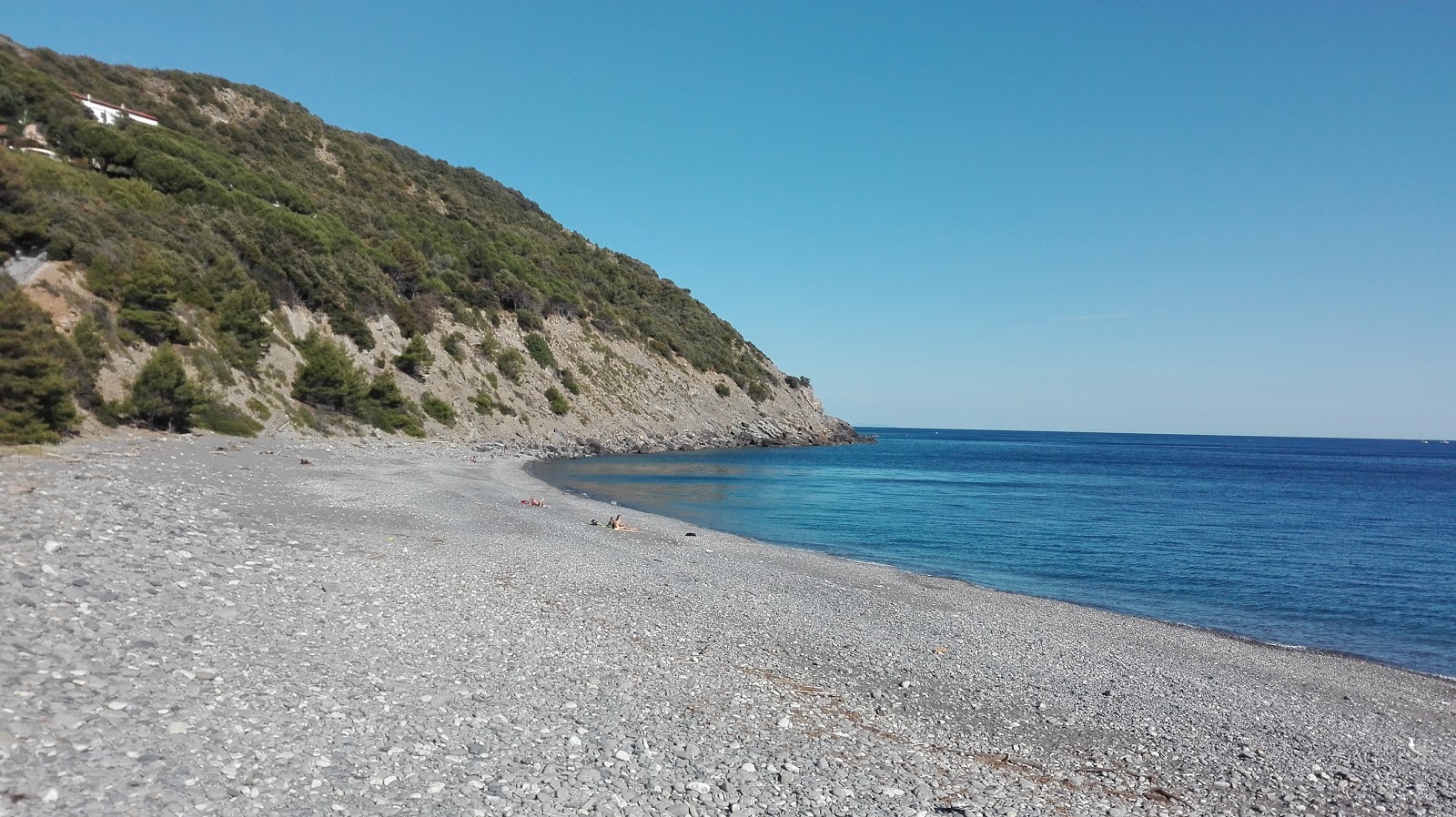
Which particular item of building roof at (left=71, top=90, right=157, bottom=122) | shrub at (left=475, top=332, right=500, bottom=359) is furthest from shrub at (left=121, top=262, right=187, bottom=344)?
building roof at (left=71, top=90, right=157, bottom=122)

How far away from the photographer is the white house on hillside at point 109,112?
5503 centimetres

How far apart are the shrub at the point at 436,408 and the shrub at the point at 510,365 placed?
963 centimetres

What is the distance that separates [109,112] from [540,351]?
3450 cm

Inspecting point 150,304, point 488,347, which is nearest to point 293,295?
point 150,304

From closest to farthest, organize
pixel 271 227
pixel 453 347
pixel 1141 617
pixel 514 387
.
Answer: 1. pixel 1141 617
2. pixel 271 227
3. pixel 453 347
4. pixel 514 387

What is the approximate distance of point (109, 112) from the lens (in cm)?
5731

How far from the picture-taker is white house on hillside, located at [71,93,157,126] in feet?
181

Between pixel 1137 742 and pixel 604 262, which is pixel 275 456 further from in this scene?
pixel 604 262

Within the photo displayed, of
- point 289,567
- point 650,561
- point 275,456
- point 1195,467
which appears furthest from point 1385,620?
point 1195,467

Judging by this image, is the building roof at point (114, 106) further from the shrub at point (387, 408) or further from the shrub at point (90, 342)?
the shrub at point (90, 342)

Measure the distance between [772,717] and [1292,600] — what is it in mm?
19259

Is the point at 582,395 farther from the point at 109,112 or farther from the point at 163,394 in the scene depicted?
the point at 163,394

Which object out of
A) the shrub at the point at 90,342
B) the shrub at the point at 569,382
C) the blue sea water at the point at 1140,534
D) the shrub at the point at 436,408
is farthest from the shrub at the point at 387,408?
the shrub at the point at 569,382

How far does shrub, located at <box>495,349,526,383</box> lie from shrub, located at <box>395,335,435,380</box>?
832cm
